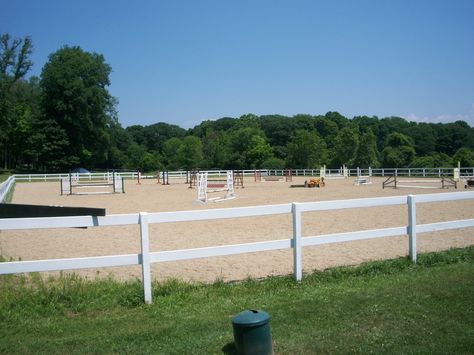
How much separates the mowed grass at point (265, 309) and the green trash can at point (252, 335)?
26 centimetres

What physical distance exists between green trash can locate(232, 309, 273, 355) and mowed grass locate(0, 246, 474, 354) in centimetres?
26

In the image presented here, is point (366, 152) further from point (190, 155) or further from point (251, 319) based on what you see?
point (251, 319)

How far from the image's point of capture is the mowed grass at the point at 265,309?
4.32m

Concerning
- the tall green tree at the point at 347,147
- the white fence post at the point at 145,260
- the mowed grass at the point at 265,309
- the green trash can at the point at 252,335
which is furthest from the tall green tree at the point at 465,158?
the green trash can at the point at 252,335

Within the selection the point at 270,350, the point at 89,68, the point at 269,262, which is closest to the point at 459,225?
the point at 269,262

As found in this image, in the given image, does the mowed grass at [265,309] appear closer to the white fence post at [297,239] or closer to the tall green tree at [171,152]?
the white fence post at [297,239]

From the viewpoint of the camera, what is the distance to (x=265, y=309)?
528 cm

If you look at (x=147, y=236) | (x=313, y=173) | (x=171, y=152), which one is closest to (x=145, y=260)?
(x=147, y=236)

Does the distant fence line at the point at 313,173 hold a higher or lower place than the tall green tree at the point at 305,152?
lower

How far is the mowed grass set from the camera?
4324mm

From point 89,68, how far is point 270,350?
75895 mm

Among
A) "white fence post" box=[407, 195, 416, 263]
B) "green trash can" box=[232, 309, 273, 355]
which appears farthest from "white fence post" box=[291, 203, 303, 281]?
"green trash can" box=[232, 309, 273, 355]

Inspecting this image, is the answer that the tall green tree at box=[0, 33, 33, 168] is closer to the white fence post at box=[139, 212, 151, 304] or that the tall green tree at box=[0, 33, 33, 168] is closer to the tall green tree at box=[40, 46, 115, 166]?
the tall green tree at box=[40, 46, 115, 166]

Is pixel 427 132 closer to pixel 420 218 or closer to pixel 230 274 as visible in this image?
pixel 420 218
